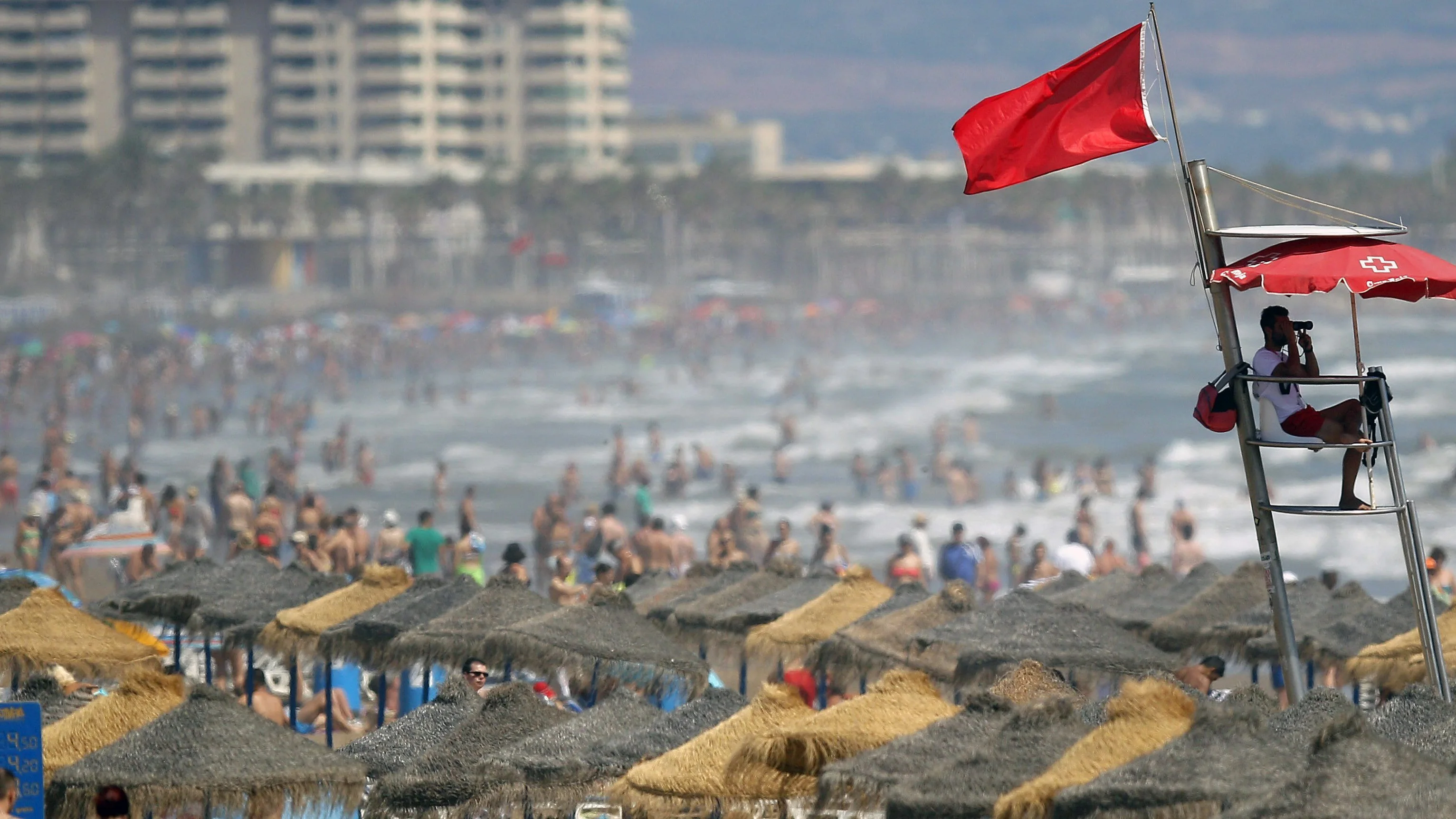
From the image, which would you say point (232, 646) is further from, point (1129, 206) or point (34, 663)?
point (1129, 206)

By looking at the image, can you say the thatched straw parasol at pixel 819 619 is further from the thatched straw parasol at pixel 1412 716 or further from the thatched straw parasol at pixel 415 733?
the thatched straw parasol at pixel 1412 716

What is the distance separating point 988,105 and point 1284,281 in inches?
61.1

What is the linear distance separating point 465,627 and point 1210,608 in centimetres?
493

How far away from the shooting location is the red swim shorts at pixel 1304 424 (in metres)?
7.43

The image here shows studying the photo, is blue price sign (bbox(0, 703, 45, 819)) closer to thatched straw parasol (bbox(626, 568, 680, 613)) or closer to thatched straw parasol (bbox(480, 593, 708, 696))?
thatched straw parasol (bbox(480, 593, 708, 696))

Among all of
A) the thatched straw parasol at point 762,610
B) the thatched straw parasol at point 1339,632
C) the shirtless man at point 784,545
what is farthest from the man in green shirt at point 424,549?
→ the thatched straw parasol at point 1339,632

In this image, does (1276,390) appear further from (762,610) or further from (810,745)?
(762,610)

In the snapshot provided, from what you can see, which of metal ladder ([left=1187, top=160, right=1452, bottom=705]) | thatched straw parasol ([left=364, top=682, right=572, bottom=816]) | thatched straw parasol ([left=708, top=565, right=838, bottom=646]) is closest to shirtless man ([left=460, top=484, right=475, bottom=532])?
thatched straw parasol ([left=708, top=565, right=838, bottom=646])

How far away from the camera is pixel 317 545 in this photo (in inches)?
700

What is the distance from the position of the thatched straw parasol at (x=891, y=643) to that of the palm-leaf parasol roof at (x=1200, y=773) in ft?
14.3

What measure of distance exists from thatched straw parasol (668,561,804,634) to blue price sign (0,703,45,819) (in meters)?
5.91

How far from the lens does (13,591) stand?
1143 cm

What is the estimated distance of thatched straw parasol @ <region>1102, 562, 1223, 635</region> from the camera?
1232cm

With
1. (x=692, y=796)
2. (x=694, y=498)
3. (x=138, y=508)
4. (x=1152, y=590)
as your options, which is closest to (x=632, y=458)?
(x=694, y=498)
